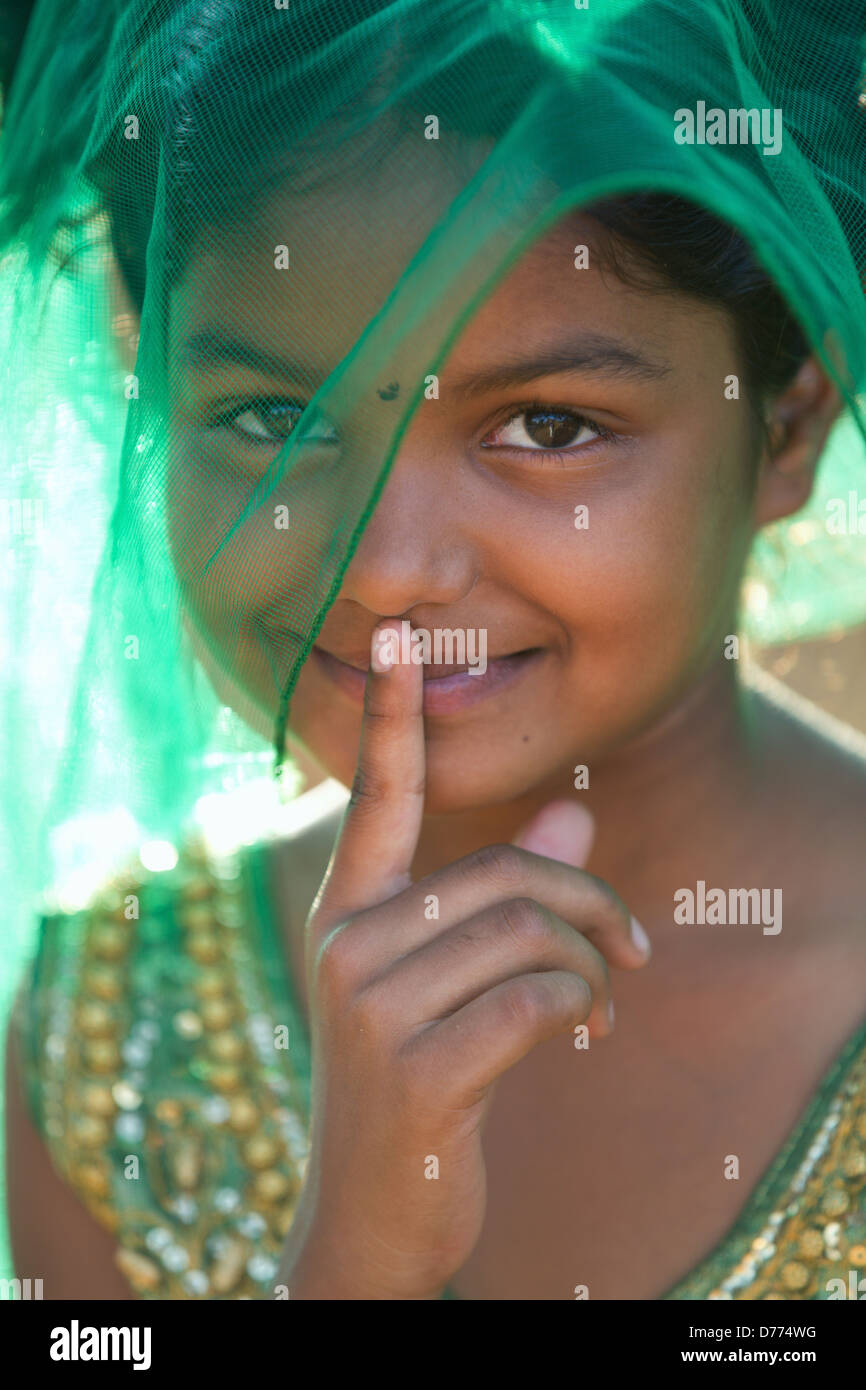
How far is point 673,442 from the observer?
3.25 ft

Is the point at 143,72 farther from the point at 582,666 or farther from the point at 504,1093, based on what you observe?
the point at 504,1093

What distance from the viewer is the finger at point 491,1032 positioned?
915 mm

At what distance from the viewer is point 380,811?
1014 mm

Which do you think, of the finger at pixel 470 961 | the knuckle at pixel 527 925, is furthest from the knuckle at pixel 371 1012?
the knuckle at pixel 527 925

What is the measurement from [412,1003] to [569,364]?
1.51ft

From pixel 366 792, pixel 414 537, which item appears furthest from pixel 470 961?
pixel 414 537

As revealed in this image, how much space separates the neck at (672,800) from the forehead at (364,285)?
1.50 feet

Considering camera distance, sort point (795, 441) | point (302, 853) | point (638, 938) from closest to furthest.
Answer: point (638, 938) → point (795, 441) → point (302, 853)

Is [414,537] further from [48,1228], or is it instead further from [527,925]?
[48,1228]

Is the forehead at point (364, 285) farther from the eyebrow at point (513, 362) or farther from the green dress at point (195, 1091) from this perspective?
the green dress at point (195, 1091)

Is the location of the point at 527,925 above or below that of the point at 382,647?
below

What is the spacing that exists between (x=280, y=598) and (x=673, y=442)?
0.32m

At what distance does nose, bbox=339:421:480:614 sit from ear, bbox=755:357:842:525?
0.33 metres
